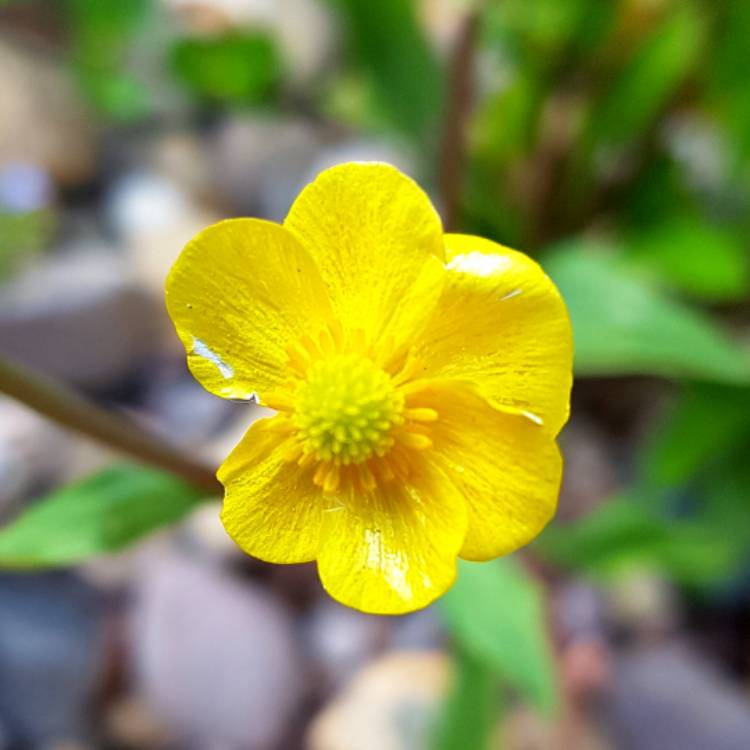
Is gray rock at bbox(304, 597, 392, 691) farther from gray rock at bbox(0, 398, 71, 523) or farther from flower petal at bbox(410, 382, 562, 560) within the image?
flower petal at bbox(410, 382, 562, 560)

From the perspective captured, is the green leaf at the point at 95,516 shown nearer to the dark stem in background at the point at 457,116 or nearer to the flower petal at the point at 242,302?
the flower petal at the point at 242,302

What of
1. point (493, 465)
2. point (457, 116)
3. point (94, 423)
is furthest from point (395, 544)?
point (457, 116)

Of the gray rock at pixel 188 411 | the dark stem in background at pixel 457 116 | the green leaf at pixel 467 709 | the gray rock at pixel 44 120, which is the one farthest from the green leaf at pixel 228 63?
the green leaf at pixel 467 709

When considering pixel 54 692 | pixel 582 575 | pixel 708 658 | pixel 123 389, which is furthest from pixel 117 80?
pixel 708 658

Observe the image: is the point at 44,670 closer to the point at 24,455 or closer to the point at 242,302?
the point at 24,455

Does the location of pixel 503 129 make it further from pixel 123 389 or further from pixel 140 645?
pixel 140 645

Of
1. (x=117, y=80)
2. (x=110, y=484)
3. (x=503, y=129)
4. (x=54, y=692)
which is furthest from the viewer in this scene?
(x=117, y=80)
